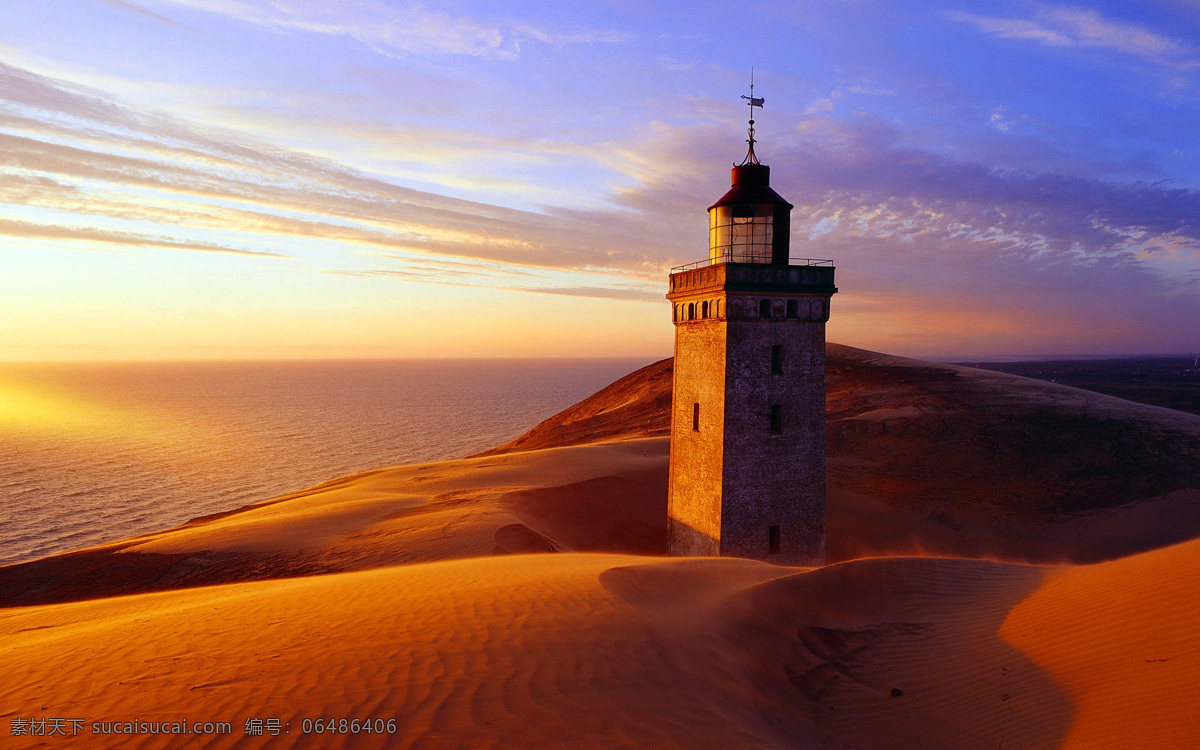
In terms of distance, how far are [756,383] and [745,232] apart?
3.98 m

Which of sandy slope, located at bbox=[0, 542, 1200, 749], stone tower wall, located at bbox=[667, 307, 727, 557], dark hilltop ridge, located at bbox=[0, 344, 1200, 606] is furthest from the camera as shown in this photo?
→ dark hilltop ridge, located at bbox=[0, 344, 1200, 606]

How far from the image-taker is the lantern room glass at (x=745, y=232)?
14.9 metres

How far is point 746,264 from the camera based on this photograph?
14.3 meters

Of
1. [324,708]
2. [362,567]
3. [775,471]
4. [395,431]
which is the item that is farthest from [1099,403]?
[395,431]

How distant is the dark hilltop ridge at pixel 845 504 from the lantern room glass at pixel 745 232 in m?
9.54

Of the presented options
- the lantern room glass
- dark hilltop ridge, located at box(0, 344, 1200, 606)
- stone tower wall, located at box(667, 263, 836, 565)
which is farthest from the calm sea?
the lantern room glass

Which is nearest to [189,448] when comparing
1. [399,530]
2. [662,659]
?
[399,530]

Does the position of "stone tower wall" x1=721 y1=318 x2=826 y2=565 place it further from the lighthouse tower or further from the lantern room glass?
the lantern room glass

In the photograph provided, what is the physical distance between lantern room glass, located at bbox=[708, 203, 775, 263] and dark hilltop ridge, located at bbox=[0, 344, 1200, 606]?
954 centimetres

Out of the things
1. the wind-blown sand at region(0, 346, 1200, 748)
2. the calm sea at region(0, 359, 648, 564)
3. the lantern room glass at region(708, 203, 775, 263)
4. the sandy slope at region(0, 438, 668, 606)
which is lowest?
the calm sea at region(0, 359, 648, 564)

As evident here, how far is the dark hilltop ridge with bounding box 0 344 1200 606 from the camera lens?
1584cm

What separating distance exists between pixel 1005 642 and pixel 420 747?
7981mm

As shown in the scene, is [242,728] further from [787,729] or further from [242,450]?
[242,450]

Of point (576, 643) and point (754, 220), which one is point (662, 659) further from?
point (754, 220)
